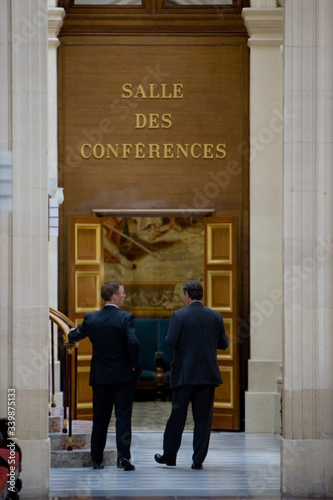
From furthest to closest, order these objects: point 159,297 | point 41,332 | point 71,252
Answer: point 159,297 → point 71,252 → point 41,332

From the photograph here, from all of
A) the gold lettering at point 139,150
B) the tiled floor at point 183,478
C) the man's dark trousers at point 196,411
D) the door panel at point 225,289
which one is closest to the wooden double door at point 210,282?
the door panel at point 225,289

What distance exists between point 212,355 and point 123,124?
492 centimetres

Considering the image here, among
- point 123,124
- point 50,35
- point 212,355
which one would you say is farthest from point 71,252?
point 212,355

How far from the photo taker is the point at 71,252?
1327cm

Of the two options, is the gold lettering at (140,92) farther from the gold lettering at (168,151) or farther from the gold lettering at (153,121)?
the gold lettering at (168,151)

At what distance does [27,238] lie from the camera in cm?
858

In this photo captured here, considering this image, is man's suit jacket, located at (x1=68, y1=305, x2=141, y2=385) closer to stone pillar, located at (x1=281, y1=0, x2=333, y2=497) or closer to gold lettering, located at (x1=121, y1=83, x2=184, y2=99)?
stone pillar, located at (x1=281, y1=0, x2=333, y2=497)

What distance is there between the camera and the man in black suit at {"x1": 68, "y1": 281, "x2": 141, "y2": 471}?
9.49m

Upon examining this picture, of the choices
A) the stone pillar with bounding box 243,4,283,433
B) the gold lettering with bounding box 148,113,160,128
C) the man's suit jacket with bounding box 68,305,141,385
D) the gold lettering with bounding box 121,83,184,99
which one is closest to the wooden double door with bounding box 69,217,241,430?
the stone pillar with bounding box 243,4,283,433

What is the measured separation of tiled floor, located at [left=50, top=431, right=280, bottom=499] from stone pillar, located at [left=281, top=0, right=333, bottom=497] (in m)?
0.61

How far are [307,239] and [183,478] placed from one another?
2596 millimetres

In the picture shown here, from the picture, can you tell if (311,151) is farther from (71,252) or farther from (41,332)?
(71,252)

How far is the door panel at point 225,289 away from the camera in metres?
13.3

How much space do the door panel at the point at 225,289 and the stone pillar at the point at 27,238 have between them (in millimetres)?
4969
